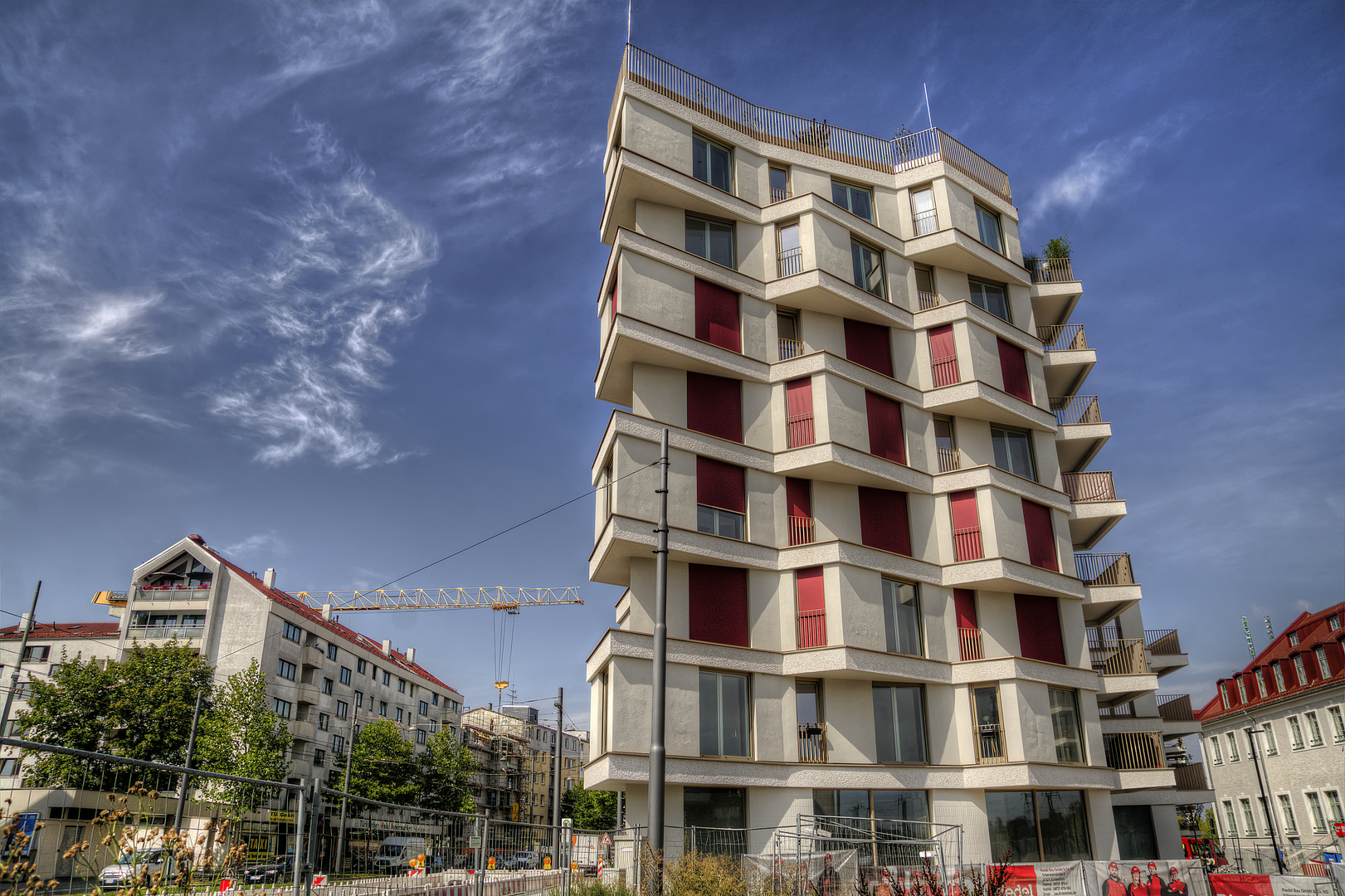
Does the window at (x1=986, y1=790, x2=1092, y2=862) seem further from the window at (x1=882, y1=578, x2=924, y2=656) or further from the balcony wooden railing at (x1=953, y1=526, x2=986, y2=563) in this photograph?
the balcony wooden railing at (x1=953, y1=526, x2=986, y2=563)

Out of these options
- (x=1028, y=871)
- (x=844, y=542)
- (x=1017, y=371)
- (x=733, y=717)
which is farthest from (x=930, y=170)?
(x=1028, y=871)

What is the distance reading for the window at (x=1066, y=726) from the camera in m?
27.2

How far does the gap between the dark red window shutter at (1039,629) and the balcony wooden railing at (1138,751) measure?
3.74 meters

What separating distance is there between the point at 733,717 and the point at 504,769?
96.9m

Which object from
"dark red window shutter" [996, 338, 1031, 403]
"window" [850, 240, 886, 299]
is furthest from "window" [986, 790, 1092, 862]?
"window" [850, 240, 886, 299]

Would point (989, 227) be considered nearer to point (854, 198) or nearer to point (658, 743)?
point (854, 198)

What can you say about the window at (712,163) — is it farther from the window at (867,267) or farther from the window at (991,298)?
the window at (991,298)

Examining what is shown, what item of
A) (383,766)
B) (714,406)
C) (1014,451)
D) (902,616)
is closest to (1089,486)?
(1014,451)

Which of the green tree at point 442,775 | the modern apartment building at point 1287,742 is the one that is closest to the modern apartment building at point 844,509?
the modern apartment building at point 1287,742

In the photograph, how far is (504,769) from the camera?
4437 inches

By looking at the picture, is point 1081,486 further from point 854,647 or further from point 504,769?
point 504,769

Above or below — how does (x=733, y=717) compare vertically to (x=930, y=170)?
below

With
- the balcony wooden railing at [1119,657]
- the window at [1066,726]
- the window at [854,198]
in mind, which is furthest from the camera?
the window at [854,198]

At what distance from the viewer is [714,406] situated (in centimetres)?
2823
